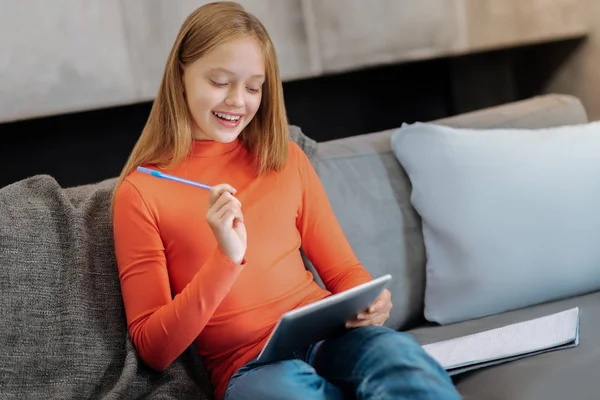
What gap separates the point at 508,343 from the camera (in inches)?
48.4

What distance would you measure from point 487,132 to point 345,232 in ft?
1.26

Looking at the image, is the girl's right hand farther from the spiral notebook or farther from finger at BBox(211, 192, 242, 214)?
the spiral notebook

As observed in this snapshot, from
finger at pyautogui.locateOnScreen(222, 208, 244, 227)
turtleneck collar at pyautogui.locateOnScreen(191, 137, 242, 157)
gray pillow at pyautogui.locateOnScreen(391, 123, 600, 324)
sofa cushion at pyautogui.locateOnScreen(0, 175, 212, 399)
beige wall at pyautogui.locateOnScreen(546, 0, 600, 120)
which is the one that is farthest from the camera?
beige wall at pyautogui.locateOnScreen(546, 0, 600, 120)

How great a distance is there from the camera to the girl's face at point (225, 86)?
A: 1.18 meters

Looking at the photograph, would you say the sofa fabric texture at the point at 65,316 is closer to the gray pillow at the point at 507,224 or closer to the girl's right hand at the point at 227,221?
the girl's right hand at the point at 227,221

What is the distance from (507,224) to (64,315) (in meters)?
0.85

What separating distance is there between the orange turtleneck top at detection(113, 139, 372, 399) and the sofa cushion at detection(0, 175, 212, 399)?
0.05 meters

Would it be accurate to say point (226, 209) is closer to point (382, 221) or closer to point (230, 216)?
point (230, 216)

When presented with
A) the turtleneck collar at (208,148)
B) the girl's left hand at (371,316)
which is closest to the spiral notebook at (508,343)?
the girl's left hand at (371,316)

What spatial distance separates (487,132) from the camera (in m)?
1.55

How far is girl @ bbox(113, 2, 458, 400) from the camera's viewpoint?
1.07 metres

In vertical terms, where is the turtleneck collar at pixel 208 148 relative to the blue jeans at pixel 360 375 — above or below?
above

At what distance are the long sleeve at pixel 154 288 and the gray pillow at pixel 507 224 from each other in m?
0.54

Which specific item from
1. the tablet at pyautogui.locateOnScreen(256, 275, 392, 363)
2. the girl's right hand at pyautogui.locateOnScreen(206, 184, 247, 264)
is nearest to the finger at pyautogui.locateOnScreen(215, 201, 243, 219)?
the girl's right hand at pyautogui.locateOnScreen(206, 184, 247, 264)
